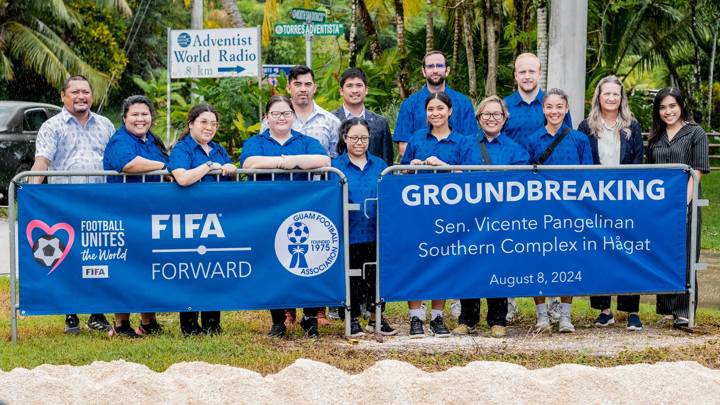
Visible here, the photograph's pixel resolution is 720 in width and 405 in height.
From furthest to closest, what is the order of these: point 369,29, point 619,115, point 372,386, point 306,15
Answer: point 369,29, point 306,15, point 619,115, point 372,386

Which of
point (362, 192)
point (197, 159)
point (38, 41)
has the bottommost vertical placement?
point (362, 192)

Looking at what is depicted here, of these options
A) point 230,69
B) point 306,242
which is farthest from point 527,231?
point 230,69

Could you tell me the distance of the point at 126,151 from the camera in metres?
8.42

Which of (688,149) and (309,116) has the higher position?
(309,116)

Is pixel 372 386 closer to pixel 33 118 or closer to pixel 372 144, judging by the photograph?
pixel 372 144

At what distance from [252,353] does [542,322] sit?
247 centimetres

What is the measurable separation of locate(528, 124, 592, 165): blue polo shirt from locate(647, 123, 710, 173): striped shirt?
26.3 inches

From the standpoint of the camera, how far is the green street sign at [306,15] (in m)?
14.9

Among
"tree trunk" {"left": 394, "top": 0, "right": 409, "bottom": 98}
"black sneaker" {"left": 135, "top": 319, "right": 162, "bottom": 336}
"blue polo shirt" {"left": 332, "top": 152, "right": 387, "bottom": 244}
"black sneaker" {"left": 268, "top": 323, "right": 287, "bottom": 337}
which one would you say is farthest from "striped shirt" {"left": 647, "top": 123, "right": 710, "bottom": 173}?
"tree trunk" {"left": 394, "top": 0, "right": 409, "bottom": 98}

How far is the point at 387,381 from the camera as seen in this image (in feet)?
20.6

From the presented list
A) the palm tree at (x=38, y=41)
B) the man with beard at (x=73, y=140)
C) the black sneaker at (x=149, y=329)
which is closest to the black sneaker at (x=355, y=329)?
the black sneaker at (x=149, y=329)

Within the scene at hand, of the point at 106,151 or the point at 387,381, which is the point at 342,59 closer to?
the point at 106,151

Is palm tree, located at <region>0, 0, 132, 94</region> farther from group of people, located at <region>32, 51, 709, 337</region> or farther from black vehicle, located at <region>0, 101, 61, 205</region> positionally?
group of people, located at <region>32, 51, 709, 337</region>

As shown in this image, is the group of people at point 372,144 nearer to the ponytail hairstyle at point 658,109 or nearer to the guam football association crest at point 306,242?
the ponytail hairstyle at point 658,109
